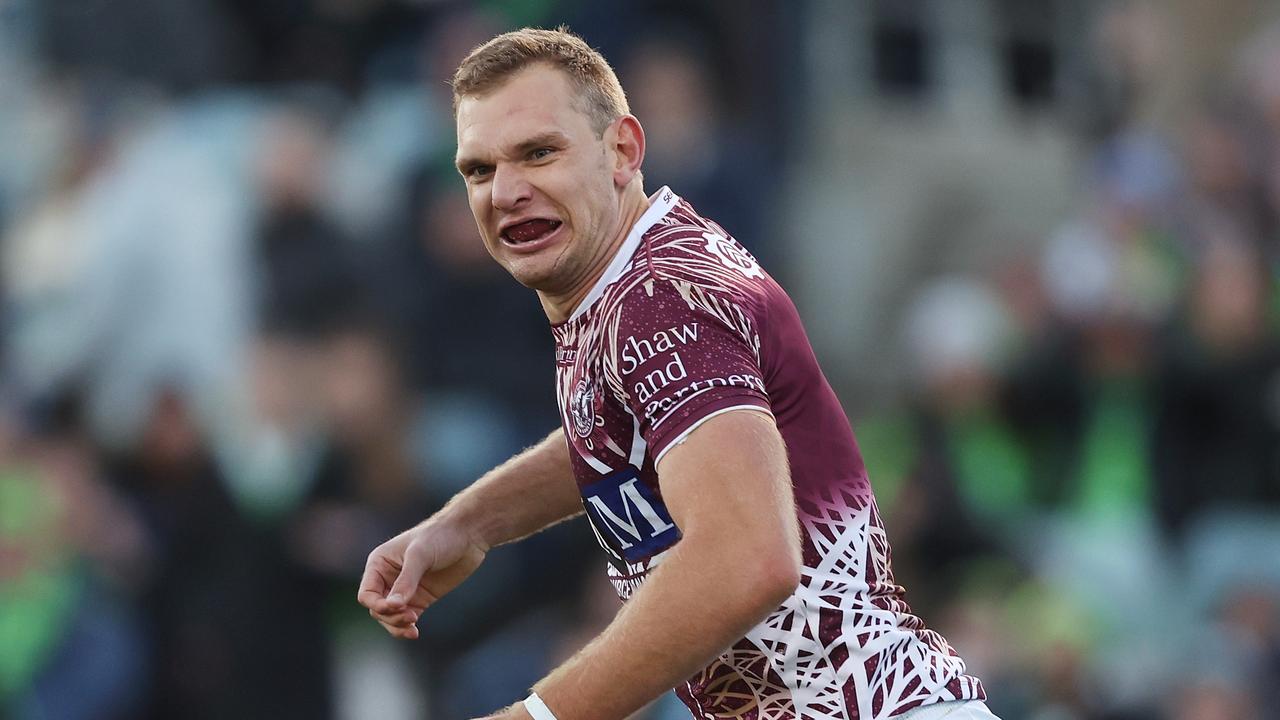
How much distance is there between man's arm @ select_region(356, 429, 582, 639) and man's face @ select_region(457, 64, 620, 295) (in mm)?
731

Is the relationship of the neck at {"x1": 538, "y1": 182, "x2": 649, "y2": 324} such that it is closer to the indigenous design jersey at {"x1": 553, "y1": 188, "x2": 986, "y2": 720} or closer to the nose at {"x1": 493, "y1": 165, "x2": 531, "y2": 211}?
the indigenous design jersey at {"x1": 553, "y1": 188, "x2": 986, "y2": 720}

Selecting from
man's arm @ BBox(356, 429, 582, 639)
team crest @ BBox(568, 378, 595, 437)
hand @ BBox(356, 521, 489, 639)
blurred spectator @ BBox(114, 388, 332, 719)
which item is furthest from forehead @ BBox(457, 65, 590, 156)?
blurred spectator @ BBox(114, 388, 332, 719)

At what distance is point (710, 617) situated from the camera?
3.66 m

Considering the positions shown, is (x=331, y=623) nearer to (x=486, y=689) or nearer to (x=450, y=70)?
(x=486, y=689)

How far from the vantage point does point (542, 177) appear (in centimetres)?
416

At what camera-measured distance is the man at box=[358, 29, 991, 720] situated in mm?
3854

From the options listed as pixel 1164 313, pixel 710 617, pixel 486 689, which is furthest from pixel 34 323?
pixel 710 617

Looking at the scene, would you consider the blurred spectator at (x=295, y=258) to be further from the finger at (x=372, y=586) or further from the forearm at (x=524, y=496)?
the finger at (x=372, y=586)

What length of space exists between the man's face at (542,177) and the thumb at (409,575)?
31.7 inches

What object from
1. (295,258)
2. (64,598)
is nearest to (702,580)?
(64,598)

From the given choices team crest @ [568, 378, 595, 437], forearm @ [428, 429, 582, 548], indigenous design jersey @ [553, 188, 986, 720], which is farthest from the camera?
forearm @ [428, 429, 582, 548]

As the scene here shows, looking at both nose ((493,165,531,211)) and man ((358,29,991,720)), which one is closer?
man ((358,29,991,720))

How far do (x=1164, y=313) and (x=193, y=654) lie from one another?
18.0 ft

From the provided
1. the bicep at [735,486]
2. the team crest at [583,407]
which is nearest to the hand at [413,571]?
the team crest at [583,407]
